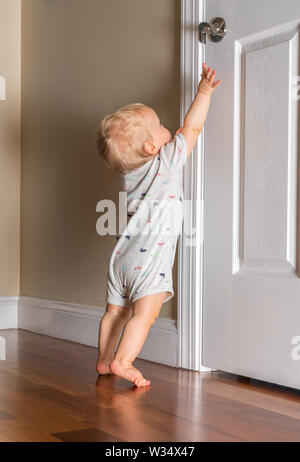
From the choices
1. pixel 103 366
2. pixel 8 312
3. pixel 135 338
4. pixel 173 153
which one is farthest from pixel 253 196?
pixel 8 312

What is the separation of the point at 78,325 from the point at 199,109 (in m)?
1.05

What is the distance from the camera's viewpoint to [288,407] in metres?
1.46

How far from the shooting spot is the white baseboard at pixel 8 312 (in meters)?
2.84

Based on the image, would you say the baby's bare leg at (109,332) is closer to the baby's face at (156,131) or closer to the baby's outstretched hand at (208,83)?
the baby's face at (156,131)

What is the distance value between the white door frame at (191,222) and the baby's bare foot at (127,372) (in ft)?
0.91

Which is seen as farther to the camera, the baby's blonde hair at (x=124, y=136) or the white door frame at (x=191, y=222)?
the white door frame at (x=191, y=222)

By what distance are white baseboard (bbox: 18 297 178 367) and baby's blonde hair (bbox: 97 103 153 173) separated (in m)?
0.57

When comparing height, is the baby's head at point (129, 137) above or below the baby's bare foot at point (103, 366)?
above

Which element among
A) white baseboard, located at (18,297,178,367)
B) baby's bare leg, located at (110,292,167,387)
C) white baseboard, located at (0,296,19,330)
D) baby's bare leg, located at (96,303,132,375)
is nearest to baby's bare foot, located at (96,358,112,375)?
baby's bare leg, located at (96,303,132,375)

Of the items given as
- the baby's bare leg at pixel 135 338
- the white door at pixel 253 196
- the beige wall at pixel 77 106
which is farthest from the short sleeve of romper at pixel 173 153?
the baby's bare leg at pixel 135 338

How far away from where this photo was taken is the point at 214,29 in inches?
72.7

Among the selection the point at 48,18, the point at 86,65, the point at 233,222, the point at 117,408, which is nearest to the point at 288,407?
the point at 117,408

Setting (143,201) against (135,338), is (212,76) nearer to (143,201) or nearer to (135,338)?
(143,201)
